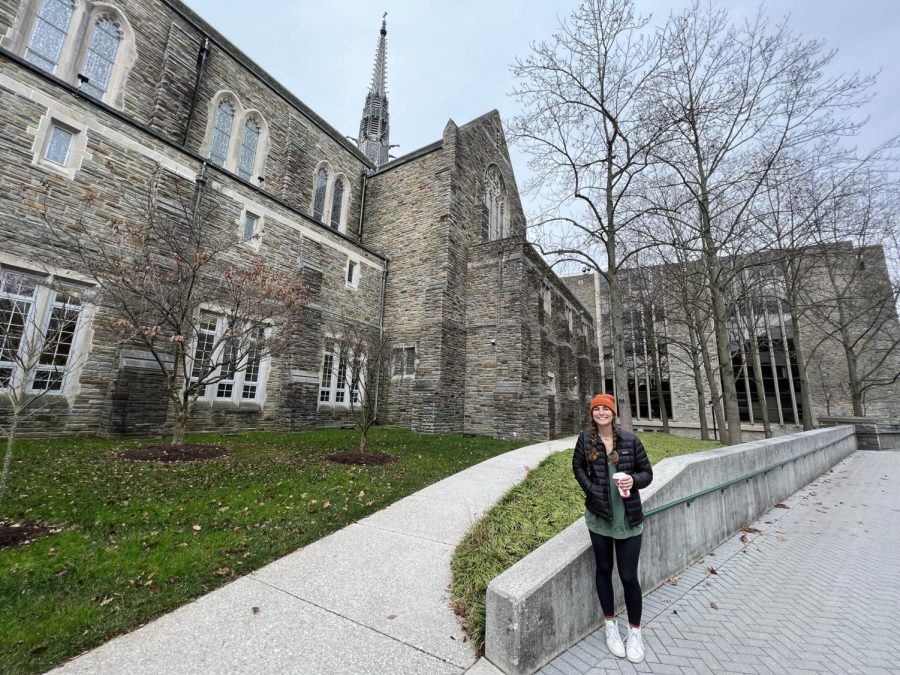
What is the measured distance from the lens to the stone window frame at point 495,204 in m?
20.3

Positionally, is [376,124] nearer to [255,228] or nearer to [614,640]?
[255,228]

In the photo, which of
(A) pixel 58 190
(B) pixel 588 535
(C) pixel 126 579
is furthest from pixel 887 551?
(A) pixel 58 190

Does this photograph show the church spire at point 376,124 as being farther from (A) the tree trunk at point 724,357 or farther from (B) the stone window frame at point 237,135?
(A) the tree trunk at point 724,357

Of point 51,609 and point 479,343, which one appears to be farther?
point 479,343

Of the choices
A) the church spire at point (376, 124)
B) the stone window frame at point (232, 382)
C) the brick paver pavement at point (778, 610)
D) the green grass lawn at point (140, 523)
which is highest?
the church spire at point (376, 124)

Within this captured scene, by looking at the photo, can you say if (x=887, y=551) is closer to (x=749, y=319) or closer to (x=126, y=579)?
(x=126, y=579)

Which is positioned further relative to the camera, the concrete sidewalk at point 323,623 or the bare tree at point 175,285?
the bare tree at point 175,285

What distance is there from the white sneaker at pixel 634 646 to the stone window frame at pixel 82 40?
60.4ft

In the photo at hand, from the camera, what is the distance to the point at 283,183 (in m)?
16.5

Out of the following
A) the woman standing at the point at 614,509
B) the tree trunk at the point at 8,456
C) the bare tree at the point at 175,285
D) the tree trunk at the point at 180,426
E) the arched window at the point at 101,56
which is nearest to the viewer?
the woman standing at the point at 614,509

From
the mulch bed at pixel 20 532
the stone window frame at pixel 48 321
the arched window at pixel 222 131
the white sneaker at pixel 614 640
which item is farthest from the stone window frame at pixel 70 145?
the white sneaker at pixel 614 640

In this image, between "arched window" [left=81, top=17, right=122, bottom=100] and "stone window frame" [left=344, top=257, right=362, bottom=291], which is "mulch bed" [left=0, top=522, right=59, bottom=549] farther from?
"arched window" [left=81, top=17, right=122, bottom=100]

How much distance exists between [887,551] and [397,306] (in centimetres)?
1564

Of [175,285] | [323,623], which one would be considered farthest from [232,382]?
[323,623]
